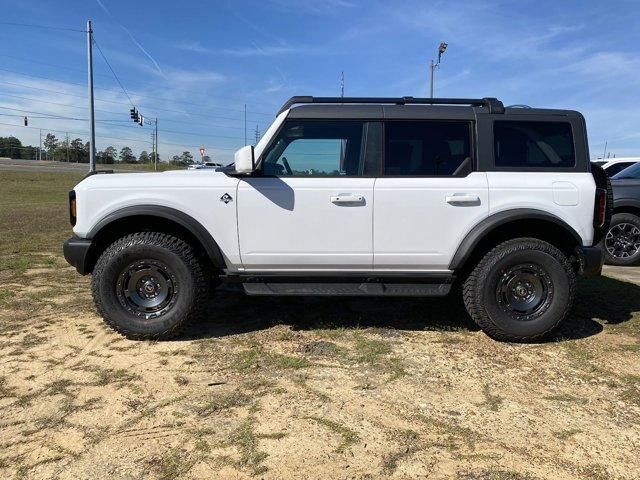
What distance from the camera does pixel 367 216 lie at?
→ 13.4 ft

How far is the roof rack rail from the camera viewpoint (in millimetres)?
4237

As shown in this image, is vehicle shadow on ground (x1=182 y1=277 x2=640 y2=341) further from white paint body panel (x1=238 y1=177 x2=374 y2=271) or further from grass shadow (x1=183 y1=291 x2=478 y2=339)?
white paint body panel (x1=238 y1=177 x2=374 y2=271)

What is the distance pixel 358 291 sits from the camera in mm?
4137

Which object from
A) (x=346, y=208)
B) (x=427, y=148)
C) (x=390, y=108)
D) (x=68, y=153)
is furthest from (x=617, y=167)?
(x=68, y=153)

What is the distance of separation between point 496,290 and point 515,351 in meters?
0.50

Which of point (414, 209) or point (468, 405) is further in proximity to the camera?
point (414, 209)

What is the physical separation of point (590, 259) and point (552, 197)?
0.60 meters

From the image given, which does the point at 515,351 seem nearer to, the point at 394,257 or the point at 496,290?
the point at 496,290

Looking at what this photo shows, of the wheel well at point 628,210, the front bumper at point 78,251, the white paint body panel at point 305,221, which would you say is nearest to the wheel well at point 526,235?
the white paint body panel at point 305,221

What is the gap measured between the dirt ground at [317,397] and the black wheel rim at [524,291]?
0.29 meters

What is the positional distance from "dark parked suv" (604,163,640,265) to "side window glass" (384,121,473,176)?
4691mm

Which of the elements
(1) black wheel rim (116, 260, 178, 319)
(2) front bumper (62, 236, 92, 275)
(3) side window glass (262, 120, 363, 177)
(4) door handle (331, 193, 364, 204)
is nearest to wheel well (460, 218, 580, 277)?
(4) door handle (331, 193, 364, 204)

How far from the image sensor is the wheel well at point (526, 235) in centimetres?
422

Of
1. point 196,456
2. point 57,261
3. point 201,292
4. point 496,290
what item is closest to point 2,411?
point 196,456
